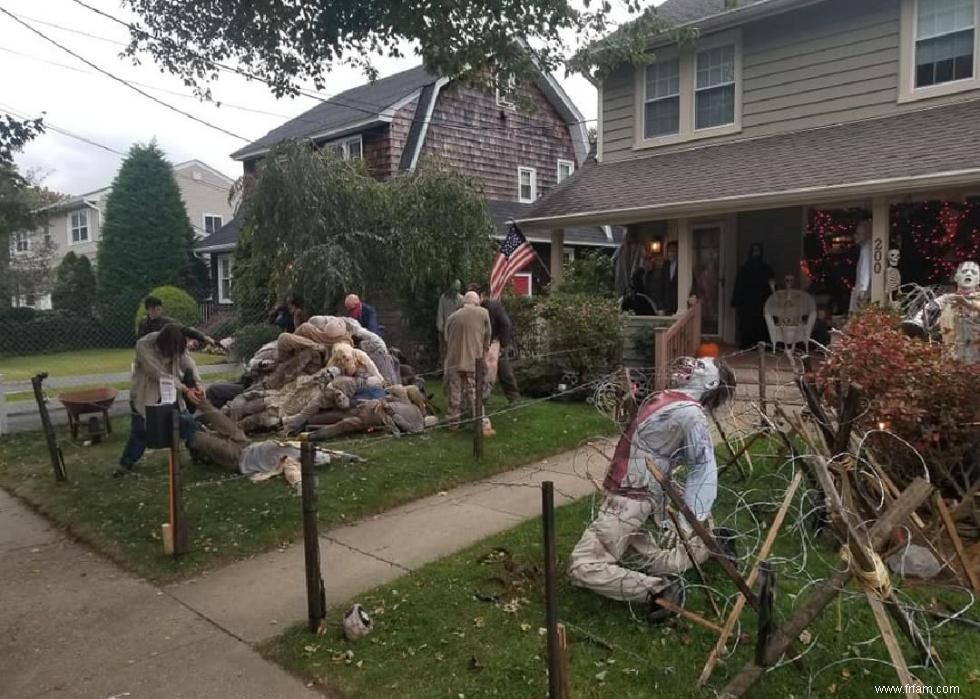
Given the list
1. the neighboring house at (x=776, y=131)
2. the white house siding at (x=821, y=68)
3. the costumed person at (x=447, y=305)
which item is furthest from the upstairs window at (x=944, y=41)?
the costumed person at (x=447, y=305)

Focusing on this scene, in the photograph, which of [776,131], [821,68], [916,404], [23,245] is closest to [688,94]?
[776,131]

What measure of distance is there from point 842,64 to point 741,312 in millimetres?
4141

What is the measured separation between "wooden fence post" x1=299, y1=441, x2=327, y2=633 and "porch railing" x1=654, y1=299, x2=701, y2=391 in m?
6.23

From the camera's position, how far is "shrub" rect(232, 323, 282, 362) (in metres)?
16.7

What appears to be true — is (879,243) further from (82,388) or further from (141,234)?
(141,234)

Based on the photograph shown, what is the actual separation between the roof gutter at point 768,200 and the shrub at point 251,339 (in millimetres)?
6897

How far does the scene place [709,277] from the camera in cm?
1338

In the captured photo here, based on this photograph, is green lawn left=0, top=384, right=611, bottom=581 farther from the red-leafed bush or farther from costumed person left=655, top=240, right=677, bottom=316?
costumed person left=655, top=240, right=677, bottom=316

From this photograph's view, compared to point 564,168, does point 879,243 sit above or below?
below

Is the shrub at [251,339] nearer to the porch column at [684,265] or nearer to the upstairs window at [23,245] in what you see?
the porch column at [684,265]

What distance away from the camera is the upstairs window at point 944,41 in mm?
10164

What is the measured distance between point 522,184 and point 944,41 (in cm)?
1360

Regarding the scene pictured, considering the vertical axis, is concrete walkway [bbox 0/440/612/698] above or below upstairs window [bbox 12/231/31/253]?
Result: below

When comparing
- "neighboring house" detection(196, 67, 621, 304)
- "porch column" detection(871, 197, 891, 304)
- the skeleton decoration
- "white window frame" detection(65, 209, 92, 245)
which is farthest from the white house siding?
Answer: "white window frame" detection(65, 209, 92, 245)
